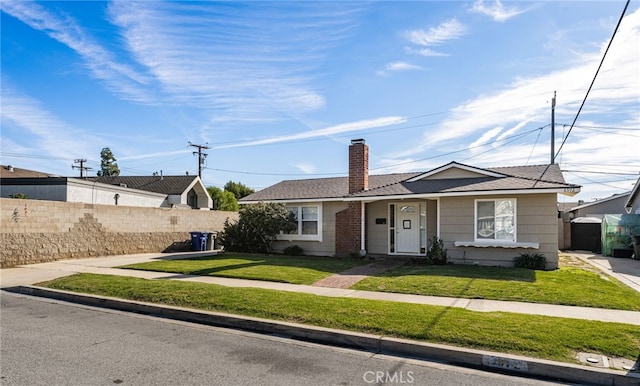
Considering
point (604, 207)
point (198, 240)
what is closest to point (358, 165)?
point (198, 240)

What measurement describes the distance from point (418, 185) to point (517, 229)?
3776mm

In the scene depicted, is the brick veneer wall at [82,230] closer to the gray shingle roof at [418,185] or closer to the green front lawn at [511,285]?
the gray shingle roof at [418,185]

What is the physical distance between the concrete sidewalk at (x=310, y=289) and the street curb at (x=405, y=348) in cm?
226

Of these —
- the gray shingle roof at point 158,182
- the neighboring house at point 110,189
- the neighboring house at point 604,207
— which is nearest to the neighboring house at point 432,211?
the neighboring house at point 110,189

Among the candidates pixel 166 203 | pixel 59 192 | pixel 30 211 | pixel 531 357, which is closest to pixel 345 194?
pixel 30 211

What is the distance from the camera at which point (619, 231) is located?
20234mm

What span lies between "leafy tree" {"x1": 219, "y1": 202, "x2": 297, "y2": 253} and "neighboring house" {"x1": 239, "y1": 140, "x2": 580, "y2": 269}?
566mm

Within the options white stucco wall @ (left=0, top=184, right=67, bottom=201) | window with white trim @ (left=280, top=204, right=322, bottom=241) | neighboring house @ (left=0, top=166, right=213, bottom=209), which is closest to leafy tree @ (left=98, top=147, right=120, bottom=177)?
neighboring house @ (left=0, top=166, right=213, bottom=209)

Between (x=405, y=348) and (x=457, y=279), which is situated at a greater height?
(x=457, y=279)

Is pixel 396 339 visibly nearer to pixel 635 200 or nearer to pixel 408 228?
pixel 408 228

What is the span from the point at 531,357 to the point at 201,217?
2077cm

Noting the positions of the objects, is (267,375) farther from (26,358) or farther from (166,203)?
(166,203)

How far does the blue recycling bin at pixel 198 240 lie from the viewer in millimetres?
21922

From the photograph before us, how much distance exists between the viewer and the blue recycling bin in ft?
71.9
